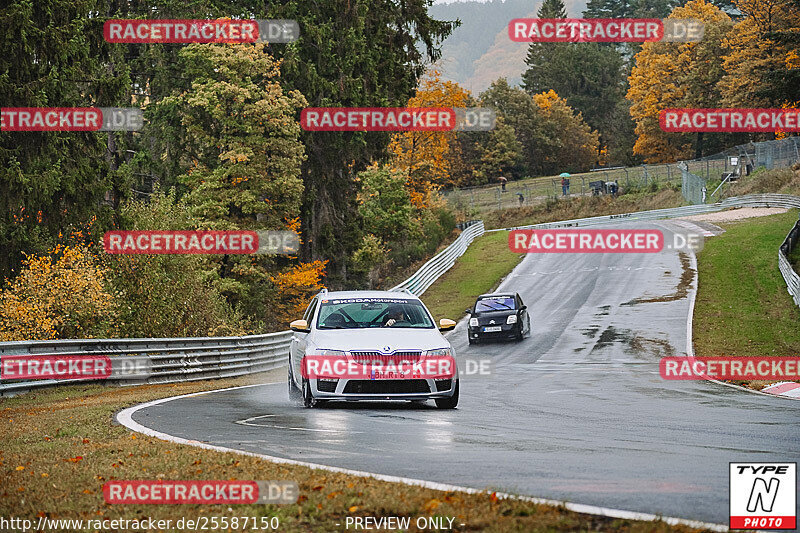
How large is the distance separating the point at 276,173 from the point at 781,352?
2187 centimetres

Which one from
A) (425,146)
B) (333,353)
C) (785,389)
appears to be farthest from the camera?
(425,146)

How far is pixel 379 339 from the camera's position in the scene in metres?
13.1

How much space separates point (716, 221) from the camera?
59.3 metres

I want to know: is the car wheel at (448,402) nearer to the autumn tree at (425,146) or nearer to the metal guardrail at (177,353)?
the metal guardrail at (177,353)

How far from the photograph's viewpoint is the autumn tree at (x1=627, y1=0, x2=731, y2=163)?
96.4 metres

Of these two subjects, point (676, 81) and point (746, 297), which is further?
point (676, 81)

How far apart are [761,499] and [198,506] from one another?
3.37 metres

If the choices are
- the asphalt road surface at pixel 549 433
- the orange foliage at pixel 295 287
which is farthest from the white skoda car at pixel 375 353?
the orange foliage at pixel 295 287

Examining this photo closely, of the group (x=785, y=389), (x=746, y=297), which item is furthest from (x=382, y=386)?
(x=746, y=297)

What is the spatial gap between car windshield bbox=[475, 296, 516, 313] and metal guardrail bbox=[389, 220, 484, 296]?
27.4 feet

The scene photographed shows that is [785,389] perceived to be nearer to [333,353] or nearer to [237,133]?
[333,353]

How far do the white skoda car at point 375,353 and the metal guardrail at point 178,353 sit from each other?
19.7 ft

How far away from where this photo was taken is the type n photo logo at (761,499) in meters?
5.38

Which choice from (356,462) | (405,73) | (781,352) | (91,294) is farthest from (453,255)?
(356,462)
